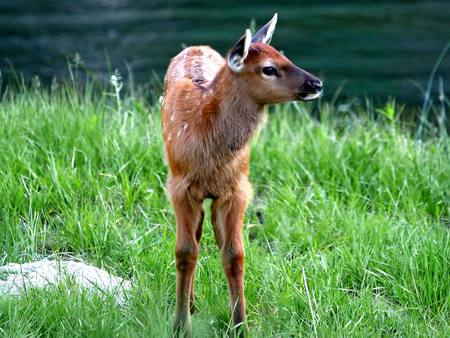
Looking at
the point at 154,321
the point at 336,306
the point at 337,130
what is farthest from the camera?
the point at 337,130

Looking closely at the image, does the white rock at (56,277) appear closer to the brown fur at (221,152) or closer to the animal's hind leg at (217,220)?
the brown fur at (221,152)

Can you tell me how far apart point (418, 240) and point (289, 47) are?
8.40 meters

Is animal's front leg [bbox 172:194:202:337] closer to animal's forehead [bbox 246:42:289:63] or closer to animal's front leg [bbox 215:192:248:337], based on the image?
animal's front leg [bbox 215:192:248:337]

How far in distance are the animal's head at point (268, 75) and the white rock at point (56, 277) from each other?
1.32m

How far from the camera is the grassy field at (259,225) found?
5.14 meters

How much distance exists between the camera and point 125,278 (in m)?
5.71

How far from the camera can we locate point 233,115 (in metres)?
5.05

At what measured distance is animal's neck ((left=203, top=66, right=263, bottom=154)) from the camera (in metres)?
5.04

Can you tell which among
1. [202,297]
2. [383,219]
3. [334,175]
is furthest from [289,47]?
[202,297]

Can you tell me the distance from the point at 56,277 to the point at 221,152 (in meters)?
1.18

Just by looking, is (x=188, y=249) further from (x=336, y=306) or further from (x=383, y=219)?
(x=383, y=219)

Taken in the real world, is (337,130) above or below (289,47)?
above

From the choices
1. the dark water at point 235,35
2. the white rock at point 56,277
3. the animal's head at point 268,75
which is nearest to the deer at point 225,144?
the animal's head at point 268,75

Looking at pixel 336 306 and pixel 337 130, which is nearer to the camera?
pixel 336 306
